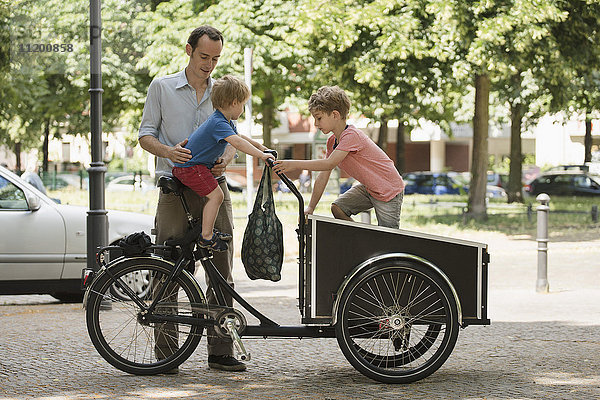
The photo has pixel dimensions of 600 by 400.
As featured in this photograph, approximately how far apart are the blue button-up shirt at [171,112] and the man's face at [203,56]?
0.11 m

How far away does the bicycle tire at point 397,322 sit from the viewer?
5734 mm

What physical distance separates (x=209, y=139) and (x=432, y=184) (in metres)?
39.1

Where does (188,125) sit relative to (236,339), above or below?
above

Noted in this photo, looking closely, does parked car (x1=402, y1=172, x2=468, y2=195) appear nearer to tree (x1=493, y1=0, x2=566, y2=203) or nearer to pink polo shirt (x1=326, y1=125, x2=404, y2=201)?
tree (x1=493, y1=0, x2=566, y2=203)

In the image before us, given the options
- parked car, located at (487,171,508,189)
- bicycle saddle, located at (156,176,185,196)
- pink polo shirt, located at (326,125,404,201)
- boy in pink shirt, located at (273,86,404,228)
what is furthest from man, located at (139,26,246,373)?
parked car, located at (487,171,508,189)

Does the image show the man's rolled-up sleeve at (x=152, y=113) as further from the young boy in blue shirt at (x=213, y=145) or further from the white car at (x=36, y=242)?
the white car at (x=36, y=242)

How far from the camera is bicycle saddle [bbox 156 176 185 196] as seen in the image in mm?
5977

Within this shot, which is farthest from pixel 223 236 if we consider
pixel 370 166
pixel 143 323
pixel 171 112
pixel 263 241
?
pixel 370 166

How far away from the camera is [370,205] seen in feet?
20.5

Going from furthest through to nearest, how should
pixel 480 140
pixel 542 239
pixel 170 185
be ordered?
pixel 480 140 → pixel 542 239 → pixel 170 185

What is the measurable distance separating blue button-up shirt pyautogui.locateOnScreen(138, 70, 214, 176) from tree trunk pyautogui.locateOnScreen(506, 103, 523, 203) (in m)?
29.1

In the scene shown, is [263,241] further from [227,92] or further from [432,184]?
[432,184]

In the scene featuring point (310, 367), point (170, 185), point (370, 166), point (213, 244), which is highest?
point (370, 166)

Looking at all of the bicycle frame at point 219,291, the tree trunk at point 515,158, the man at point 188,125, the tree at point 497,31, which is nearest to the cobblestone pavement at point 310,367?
the bicycle frame at point 219,291
